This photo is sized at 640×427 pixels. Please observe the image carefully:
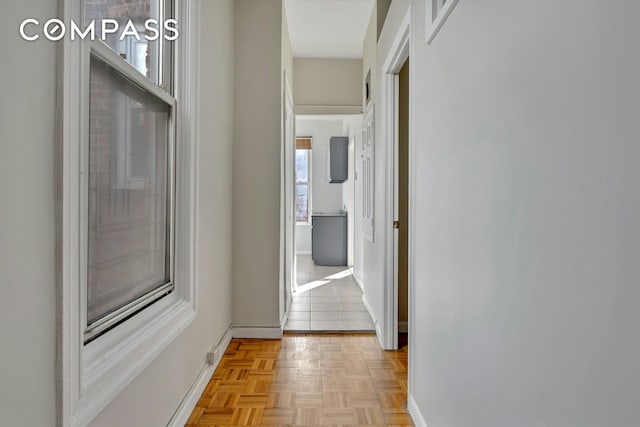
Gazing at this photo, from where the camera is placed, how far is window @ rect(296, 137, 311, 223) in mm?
7594

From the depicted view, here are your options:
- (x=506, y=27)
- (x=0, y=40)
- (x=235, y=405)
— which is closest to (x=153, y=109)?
(x=0, y=40)

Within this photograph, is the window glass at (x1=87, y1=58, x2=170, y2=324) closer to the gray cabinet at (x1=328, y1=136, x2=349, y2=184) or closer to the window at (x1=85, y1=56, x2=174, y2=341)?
the window at (x1=85, y1=56, x2=174, y2=341)

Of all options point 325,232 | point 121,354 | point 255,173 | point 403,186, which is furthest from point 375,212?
point 325,232

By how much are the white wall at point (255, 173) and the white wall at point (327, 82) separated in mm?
1324

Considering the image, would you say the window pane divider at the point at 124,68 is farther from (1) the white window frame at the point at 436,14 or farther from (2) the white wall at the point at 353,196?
(2) the white wall at the point at 353,196

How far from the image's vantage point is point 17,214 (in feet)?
2.54

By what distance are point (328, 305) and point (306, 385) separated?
1707mm

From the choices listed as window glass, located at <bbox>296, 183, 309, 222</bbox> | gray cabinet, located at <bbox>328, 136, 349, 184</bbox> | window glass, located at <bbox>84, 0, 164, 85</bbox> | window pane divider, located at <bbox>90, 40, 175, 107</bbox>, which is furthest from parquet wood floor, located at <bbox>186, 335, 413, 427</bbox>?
window glass, located at <bbox>296, 183, 309, 222</bbox>

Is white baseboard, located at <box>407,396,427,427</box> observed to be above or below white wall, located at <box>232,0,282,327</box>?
below

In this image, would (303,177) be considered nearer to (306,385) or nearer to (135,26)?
(306,385)

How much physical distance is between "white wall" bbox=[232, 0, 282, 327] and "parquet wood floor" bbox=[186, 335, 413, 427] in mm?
319

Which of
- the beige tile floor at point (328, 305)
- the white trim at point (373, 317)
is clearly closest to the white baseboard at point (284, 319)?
the beige tile floor at point (328, 305)

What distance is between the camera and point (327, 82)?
436cm

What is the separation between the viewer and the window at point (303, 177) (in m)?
7.59
